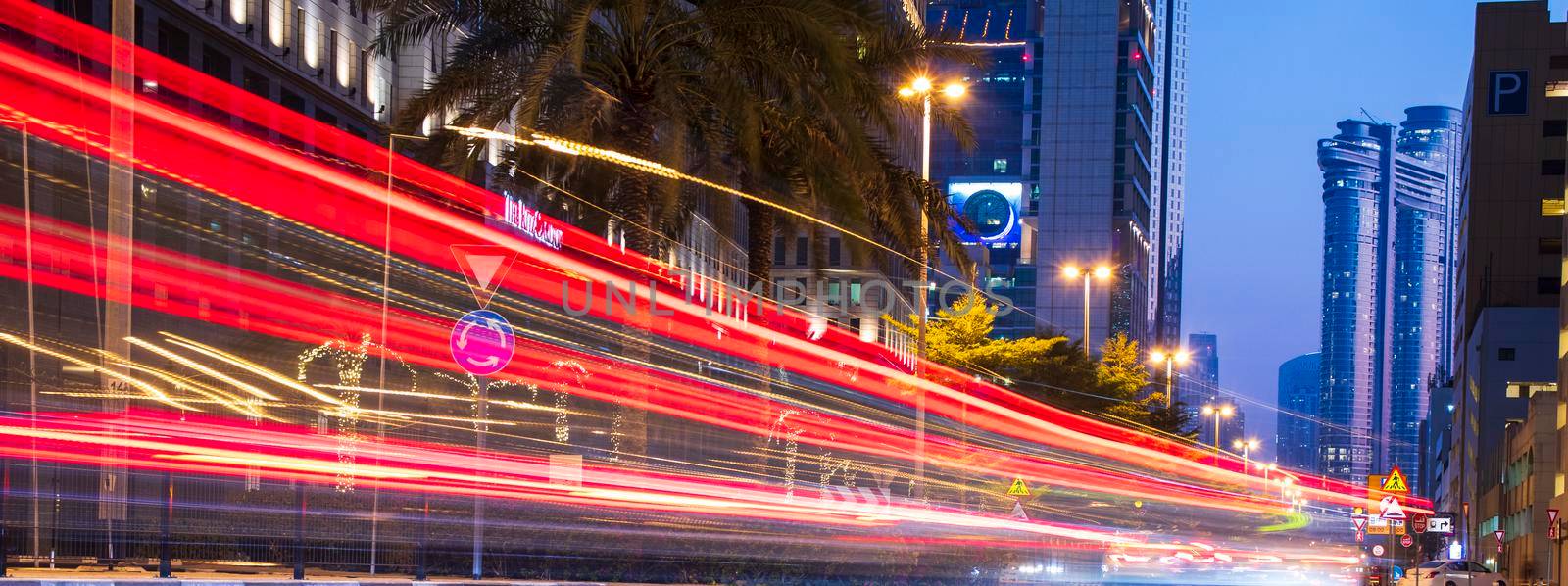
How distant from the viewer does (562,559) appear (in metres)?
22.6

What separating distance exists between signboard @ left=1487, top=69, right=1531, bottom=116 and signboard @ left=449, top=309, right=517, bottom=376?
11805 centimetres

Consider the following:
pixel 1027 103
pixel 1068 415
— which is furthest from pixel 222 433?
pixel 1027 103

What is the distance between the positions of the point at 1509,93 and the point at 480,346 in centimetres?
11876

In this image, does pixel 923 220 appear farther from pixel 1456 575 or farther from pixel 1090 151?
pixel 1090 151

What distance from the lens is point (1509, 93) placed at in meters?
125

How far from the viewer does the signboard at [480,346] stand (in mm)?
20219

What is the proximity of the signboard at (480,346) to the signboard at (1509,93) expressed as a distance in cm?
11805

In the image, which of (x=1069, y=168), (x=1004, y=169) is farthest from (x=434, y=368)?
(x=1004, y=169)

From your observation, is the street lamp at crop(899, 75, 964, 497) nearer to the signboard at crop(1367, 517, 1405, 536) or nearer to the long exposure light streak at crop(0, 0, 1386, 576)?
the long exposure light streak at crop(0, 0, 1386, 576)

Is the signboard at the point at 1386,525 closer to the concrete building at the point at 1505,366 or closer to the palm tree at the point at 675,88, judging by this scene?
the palm tree at the point at 675,88

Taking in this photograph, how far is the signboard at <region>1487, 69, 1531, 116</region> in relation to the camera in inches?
4897

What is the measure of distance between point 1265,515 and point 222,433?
272ft

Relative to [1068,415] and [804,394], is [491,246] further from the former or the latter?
[804,394]

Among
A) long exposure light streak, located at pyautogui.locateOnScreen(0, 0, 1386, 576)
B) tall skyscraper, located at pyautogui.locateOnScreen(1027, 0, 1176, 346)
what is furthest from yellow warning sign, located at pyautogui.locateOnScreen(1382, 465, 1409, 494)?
tall skyscraper, located at pyautogui.locateOnScreen(1027, 0, 1176, 346)
